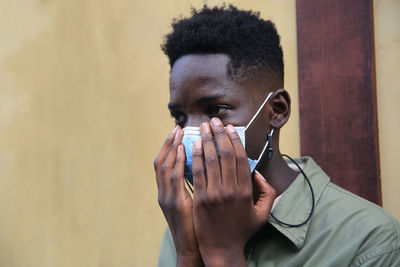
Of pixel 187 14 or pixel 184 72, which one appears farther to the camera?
pixel 187 14

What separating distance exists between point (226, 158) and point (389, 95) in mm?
1119

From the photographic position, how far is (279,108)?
1.71m

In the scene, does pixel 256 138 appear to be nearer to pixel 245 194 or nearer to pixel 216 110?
pixel 216 110

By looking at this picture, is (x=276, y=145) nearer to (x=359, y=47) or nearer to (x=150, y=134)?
(x=359, y=47)

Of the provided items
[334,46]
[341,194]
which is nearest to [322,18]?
[334,46]

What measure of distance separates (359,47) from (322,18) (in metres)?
0.26

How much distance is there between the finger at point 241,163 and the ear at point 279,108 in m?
0.34

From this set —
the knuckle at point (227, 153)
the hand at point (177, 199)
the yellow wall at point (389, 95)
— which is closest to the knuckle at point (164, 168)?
the hand at point (177, 199)

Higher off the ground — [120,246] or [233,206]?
[233,206]

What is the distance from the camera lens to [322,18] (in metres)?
2.17

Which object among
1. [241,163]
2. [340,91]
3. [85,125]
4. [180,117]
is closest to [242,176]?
[241,163]

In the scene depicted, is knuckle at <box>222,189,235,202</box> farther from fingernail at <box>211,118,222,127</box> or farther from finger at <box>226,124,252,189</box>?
fingernail at <box>211,118,222,127</box>

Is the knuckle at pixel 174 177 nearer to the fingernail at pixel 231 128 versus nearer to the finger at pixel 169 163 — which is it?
the finger at pixel 169 163

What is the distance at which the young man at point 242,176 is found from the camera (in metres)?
1.34
